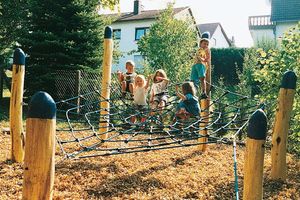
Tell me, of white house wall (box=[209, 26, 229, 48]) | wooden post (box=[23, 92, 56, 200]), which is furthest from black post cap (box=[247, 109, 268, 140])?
white house wall (box=[209, 26, 229, 48])

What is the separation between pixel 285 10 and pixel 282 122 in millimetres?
24327

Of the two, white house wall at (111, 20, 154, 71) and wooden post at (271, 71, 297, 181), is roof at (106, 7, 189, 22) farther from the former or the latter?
wooden post at (271, 71, 297, 181)

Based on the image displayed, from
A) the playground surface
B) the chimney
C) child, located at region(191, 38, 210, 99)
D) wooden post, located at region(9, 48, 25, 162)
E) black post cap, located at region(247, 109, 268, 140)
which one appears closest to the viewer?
black post cap, located at region(247, 109, 268, 140)

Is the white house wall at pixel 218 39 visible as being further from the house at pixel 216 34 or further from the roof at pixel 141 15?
the roof at pixel 141 15

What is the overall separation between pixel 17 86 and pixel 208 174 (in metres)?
2.72

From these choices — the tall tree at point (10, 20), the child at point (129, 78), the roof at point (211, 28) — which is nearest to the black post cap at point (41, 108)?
the child at point (129, 78)

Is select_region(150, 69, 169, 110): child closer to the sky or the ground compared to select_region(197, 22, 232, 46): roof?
closer to the ground

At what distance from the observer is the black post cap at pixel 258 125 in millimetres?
2320

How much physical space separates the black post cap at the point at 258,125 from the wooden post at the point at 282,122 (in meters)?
2.31

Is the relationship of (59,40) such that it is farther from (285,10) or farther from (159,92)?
(285,10)

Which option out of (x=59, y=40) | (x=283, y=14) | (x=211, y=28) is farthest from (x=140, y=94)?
(x=211, y=28)

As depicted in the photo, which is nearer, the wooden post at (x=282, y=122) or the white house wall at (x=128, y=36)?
the wooden post at (x=282, y=122)

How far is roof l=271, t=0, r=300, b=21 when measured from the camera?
25.8 m

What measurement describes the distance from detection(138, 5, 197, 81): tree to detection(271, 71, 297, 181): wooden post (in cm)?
842
